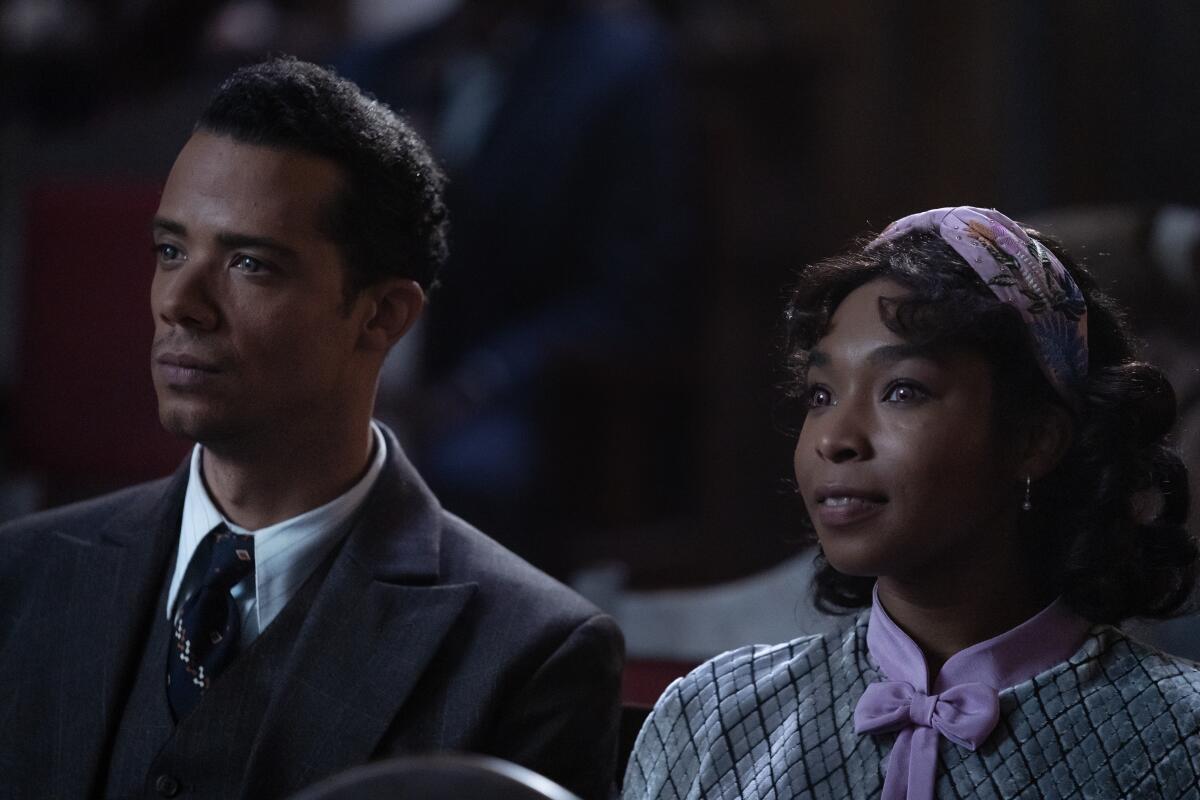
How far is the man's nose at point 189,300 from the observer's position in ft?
5.94

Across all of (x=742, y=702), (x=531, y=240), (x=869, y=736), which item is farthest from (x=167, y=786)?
(x=531, y=240)

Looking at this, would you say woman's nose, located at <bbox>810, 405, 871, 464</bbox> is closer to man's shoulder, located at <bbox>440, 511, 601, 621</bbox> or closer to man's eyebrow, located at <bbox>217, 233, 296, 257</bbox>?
man's shoulder, located at <bbox>440, 511, 601, 621</bbox>

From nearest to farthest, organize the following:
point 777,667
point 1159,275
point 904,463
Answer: point 904,463
point 777,667
point 1159,275

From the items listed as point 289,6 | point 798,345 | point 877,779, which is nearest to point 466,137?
point 289,6

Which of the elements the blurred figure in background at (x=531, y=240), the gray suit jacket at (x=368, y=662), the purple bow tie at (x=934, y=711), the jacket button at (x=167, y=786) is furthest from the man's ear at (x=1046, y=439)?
the blurred figure in background at (x=531, y=240)

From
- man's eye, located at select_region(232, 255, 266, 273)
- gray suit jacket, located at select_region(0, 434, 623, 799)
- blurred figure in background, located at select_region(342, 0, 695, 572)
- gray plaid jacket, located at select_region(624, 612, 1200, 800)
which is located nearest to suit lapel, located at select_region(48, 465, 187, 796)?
gray suit jacket, located at select_region(0, 434, 623, 799)

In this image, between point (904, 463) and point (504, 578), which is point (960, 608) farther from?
point (504, 578)

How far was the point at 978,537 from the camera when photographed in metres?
1.54

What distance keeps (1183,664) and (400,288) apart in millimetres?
1033

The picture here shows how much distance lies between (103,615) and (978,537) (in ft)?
3.43

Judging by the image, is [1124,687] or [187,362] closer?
[1124,687]

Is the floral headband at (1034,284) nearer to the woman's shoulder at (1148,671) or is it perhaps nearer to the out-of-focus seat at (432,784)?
the woman's shoulder at (1148,671)

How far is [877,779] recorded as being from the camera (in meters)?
1.54

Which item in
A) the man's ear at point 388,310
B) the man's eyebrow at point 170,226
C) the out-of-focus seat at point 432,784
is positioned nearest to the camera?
the out-of-focus seat at point 432,784
